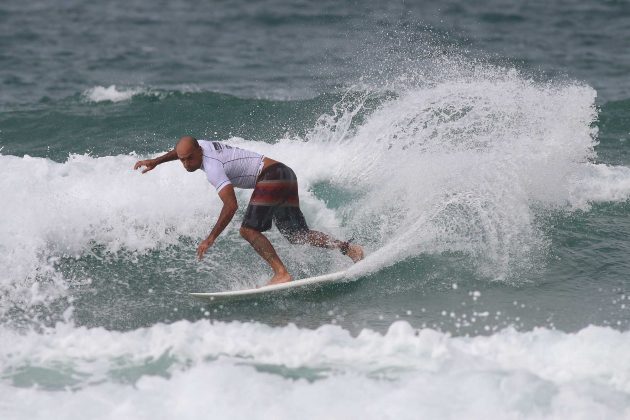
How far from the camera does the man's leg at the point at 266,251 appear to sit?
8.52 m

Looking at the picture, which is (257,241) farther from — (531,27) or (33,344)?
(531,27)

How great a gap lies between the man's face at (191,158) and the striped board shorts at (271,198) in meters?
0.64

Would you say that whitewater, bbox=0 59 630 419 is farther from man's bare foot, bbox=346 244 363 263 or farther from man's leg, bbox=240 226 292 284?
man's leg, bbox=240 226 292 284

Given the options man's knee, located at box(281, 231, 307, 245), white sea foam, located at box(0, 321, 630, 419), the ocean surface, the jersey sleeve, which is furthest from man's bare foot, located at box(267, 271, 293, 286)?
the jersey sleeve

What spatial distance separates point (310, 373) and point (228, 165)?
225cm

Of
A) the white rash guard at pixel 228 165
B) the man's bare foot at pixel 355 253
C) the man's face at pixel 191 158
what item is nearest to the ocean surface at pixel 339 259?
the man's bare foot at pixel 355 253

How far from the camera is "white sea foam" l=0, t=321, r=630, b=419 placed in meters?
6.60

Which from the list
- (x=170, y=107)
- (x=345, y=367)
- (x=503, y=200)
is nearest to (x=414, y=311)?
(x=345, y=367)

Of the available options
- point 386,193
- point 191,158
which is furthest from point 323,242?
point 386,193

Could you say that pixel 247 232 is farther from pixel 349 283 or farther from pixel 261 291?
pixel 349 283

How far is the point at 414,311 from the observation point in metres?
8.33

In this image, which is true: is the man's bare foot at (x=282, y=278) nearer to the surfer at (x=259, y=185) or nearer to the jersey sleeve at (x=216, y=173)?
the surfer at (x=259, y=185)

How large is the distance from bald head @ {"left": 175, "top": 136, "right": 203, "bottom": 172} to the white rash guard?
109 mm

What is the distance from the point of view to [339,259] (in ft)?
30.6
